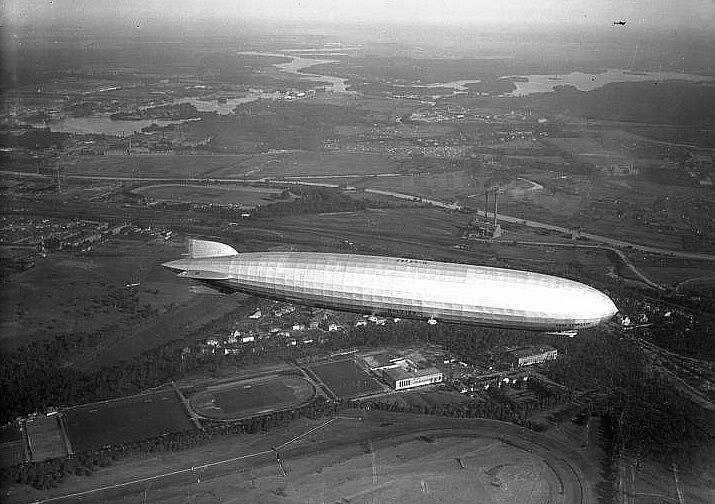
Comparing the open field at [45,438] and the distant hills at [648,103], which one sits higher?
the distant hills at [648,103]

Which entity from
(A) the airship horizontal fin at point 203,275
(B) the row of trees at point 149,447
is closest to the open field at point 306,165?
(B) the row of trees at point 149,447

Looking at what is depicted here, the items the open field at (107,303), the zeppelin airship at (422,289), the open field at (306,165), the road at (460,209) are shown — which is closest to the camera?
the zeppelin airship at (422,289)

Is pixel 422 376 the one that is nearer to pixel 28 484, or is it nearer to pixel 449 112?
pixel 28 484

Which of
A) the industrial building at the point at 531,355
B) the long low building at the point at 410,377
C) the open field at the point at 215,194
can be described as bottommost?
the long low building at the point at 410,377

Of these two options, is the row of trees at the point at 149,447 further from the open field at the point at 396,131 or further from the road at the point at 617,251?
the open field at the point at 396,131

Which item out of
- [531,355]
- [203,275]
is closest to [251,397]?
[203,275]

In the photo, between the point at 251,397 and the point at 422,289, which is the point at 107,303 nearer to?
the point at 251,397
